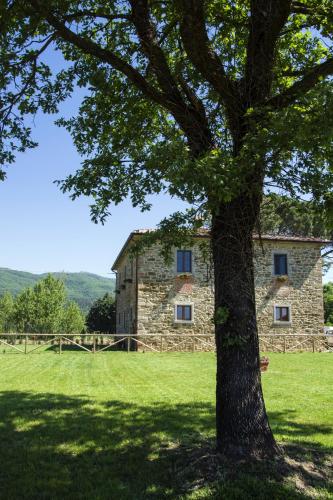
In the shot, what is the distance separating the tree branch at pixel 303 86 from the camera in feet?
→ 16.1

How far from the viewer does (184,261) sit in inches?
858

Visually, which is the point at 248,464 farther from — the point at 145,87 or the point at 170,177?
the point at 145,87

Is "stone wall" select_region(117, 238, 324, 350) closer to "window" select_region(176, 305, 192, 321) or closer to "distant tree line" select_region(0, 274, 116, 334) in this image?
"window" select_region(176, 305, 192, 321)

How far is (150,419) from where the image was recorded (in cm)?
698

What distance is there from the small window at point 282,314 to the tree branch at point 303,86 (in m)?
18.6

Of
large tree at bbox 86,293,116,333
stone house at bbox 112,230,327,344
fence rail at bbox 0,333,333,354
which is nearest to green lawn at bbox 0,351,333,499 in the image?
fence rail at bbox 0,333,333,354

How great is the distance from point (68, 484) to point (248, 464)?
1777mm

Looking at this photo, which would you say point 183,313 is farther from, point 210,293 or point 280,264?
Result: point 280,264

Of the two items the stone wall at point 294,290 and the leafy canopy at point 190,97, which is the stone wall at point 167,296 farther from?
the leafy canopy at point 190,97

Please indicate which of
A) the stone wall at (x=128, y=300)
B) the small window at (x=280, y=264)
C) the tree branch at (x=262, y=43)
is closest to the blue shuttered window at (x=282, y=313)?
the small window at (x=280, y=264)

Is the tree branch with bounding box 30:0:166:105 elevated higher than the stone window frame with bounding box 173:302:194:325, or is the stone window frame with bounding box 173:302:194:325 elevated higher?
the tree branch with bounding box 30:0:166:105

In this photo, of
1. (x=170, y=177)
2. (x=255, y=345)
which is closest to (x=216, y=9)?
(x=170, y=177)

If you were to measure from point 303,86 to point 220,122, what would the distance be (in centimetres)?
113

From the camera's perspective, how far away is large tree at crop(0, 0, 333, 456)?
4133 millimetres
